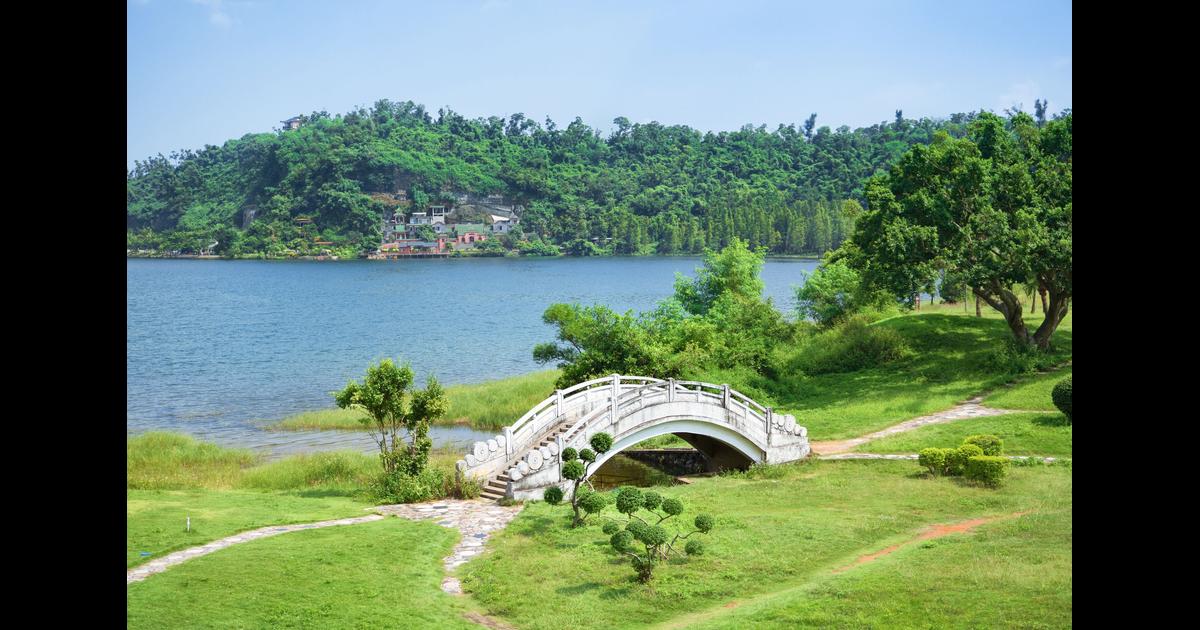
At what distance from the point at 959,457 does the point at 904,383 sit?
1069 centimetres

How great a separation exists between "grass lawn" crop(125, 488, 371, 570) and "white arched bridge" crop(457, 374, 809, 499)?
100 inches

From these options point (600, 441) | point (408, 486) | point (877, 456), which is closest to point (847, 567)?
point (600, 441)

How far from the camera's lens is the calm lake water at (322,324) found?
120 feet

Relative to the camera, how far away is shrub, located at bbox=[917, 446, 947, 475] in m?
18.7

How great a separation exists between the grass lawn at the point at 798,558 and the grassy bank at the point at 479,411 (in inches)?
525

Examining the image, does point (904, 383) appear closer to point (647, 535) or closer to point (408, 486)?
point (408, 486)

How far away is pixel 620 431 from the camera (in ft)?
62.8

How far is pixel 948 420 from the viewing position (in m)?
24.0

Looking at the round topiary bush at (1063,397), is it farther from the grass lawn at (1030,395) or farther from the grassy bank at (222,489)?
the grassy bank at (222,489)

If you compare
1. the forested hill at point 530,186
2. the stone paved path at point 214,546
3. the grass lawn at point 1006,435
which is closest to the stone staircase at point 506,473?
the stone paved path at point 214,546
